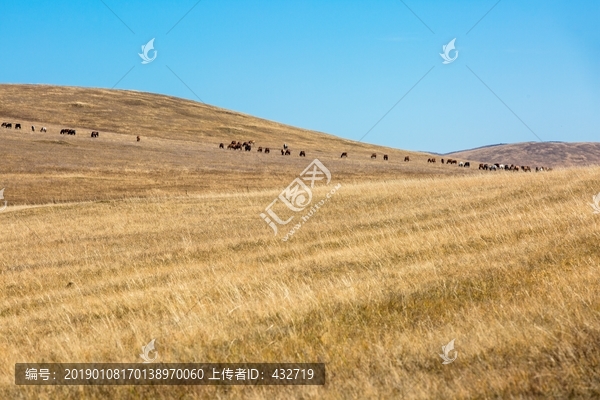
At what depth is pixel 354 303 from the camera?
8.12 metres

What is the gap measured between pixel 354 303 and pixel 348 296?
357mm

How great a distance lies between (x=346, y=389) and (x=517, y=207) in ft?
43.5

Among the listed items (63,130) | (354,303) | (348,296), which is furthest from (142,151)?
(354,303)

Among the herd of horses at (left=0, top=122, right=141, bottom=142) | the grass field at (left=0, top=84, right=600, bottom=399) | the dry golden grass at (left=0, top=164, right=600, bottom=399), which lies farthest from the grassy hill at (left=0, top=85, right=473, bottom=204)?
the dry golden grass at (left=0, top=164, right=600, bottom=399)

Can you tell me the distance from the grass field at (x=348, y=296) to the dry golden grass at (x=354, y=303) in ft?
0.10

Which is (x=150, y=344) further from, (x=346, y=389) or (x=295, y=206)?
(x=295, y=206)

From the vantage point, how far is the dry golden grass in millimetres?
5660

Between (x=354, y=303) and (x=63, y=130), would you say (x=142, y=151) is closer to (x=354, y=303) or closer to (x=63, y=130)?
(x=63, y=130)

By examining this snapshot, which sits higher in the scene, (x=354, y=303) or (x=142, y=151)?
(x=142, y=151)

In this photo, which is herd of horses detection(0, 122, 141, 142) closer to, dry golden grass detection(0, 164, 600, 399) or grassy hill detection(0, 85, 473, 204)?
grassy hill detection(0, 85, 473, 204)

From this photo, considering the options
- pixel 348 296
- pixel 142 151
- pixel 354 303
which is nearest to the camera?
pixel 354 303

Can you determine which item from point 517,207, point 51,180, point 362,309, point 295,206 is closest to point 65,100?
point 51,180

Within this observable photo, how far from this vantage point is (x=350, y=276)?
10.2m

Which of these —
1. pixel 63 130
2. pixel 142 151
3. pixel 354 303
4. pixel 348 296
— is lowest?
pixel 354 303
